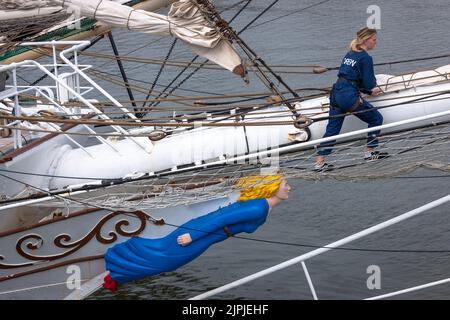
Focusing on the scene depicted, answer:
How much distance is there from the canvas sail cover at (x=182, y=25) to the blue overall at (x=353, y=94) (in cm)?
114

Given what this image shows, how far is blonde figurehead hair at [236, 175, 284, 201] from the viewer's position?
1235cm

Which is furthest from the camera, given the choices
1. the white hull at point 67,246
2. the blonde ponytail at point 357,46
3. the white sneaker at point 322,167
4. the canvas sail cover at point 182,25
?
the white hull at point 67,246

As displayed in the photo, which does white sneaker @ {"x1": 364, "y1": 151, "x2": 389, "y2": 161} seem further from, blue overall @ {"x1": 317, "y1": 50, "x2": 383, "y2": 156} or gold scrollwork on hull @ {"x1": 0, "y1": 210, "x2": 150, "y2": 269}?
gold scrollwork on hull @ {"x1": 0, "y1": 210, "x2": 150, "y2": 269}

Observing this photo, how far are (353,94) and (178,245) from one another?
251 centimetres

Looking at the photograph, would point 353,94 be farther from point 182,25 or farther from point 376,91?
point 182,25

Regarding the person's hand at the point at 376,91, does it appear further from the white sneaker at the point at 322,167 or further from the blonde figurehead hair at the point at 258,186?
the blonde figurehead hair at the point at 258,186

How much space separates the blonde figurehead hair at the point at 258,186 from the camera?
12.4 meters

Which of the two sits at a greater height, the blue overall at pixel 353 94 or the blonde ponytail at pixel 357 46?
the blonde ponytail at pixel 357 46

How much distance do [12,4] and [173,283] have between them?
13.2 ft

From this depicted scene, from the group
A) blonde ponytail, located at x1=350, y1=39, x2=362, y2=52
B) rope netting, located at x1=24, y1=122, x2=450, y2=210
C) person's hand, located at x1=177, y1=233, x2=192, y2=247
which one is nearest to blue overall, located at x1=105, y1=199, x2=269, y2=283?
person's hand, located at x1=177, y1=233, x2=192, y2=247

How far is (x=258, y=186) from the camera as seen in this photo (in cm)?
1246

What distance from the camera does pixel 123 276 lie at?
13039 mm

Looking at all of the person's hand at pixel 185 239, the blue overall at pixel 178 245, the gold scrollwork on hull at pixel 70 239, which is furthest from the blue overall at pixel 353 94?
the gold scrollwork on hull at pixel 70 239
